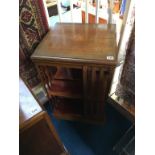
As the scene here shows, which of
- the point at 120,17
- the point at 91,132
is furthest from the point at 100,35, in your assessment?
the point at 91,132

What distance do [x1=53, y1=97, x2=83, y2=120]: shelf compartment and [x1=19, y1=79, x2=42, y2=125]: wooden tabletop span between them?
31.6 inches

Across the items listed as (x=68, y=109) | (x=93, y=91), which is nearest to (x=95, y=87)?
(x=93, y=91)

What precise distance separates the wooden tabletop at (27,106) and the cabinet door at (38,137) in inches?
0.7

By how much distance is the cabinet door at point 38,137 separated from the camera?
55 centimetres

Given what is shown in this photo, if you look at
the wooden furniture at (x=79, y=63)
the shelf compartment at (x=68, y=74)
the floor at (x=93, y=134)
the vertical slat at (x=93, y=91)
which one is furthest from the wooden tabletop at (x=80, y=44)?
the floor at (x=93, y=134)

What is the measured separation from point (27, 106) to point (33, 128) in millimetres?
107

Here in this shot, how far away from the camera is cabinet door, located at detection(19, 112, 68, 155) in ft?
1.79

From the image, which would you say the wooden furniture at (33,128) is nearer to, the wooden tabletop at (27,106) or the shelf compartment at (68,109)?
the wooden tabletop at (27,106)
